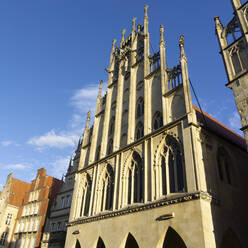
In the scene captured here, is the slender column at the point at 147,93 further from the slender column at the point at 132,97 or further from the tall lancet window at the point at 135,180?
the tall lancet window at the point at 135,180

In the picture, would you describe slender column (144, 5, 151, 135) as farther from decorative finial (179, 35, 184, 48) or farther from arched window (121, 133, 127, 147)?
decorative finial (179, 35, 184, 48)

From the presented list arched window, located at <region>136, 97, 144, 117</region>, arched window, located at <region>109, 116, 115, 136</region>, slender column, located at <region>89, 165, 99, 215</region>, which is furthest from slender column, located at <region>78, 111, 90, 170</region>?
arched window, located at <region>136, 97, 144, 117</region>

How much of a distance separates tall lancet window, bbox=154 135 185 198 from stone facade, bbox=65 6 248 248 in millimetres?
A: 62

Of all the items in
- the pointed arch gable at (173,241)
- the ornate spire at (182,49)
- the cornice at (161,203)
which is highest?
the ornate spire at (182,49)

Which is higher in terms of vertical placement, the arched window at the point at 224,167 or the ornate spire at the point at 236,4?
the ornate spire at the point at 236,4

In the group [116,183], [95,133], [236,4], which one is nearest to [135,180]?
[116,183]

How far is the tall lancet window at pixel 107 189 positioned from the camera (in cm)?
1933

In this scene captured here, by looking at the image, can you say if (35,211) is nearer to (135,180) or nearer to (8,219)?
(8,219)

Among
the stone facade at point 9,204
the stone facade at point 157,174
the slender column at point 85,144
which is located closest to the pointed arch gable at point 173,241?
the stone facade at point 157,174

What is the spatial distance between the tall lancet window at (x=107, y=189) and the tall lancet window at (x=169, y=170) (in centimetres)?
538

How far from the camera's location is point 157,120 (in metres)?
18.2

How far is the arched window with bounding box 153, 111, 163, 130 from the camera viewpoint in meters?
17.8

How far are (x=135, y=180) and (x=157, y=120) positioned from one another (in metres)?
4.72

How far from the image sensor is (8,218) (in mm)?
39125
